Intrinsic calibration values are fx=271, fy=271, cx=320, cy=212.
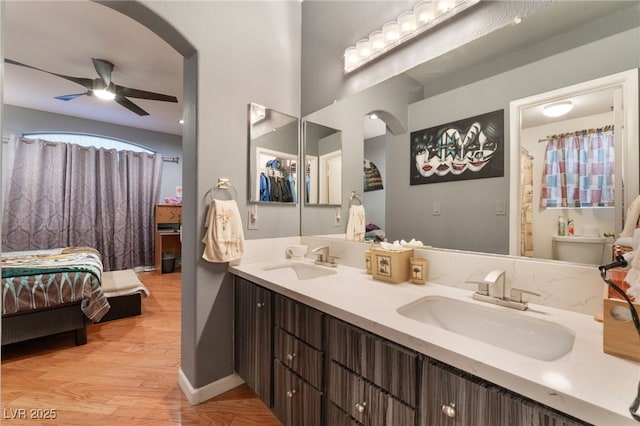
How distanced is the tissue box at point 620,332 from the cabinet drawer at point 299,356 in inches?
34.6

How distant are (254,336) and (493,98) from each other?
1684 mm

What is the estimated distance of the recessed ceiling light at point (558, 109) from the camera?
1.01m

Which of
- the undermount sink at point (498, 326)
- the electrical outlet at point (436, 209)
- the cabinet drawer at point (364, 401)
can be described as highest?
the electrical outlet at point (436, 209)

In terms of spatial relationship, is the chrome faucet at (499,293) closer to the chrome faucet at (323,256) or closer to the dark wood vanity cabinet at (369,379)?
the dark wood vanity cabinet at (369,379)

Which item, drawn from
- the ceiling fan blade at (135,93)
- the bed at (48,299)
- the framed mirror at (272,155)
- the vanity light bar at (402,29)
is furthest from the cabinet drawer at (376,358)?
the ceiling fan blade at (135,93)

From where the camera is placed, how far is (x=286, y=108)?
81.9 inches

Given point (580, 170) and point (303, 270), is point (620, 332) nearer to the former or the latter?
point (580, 170)

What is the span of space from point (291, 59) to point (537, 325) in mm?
2204

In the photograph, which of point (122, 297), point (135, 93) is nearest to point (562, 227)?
point (122, 297)

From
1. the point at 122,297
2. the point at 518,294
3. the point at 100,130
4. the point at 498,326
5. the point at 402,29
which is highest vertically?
the point at 100,130

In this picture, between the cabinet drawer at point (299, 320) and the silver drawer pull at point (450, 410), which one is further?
the cabinet drawer at point (299, 320)

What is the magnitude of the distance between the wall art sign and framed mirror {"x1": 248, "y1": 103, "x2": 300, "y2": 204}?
37.7 inches

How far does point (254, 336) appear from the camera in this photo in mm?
1531

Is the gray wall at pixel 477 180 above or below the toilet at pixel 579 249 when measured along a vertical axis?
above
